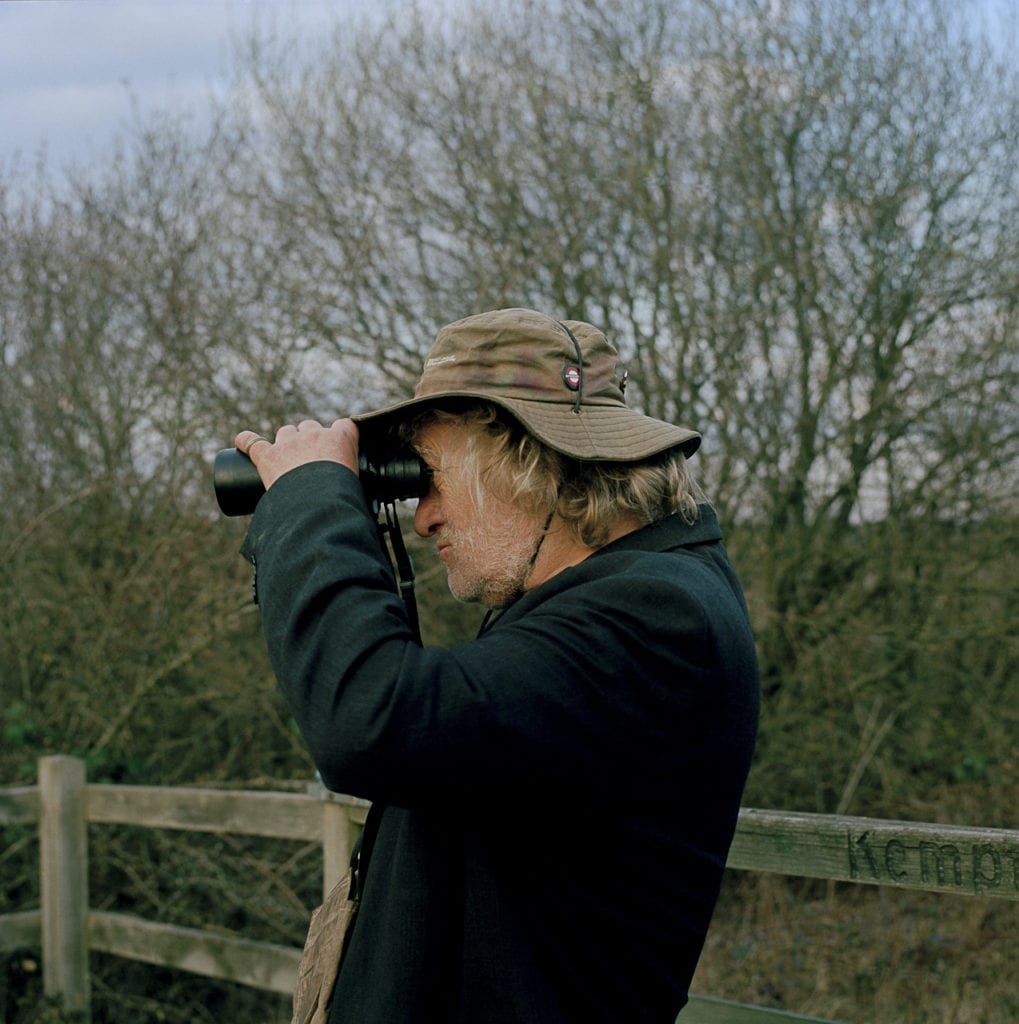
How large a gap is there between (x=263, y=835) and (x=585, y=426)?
12.1 feet

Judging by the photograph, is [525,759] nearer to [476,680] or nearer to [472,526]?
[476,680]

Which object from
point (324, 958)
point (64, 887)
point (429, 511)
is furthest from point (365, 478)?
point (64, 887)

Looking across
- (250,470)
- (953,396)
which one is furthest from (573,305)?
(250,470)

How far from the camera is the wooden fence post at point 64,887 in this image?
4.95m

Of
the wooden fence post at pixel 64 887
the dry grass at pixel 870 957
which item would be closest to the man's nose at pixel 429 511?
the wooden fence post at pixel 64 887

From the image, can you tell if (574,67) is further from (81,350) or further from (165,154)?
(81,350)

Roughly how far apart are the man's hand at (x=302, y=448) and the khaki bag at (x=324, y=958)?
1.82ft

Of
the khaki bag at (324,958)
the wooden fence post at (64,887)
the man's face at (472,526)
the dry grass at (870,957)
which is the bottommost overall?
the dry grass at (870,957)

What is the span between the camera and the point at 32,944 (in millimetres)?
5039

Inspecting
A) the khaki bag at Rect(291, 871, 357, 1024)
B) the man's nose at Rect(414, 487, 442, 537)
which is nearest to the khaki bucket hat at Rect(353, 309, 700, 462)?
the man's nose at Rect(414, 487, 442, 537)

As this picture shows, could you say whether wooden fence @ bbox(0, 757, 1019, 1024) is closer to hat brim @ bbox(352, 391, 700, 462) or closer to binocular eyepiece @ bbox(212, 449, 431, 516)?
hat brim @ bbox(352, 391, 700, 462)

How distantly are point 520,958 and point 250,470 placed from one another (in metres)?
0.68

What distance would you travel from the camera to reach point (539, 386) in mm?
1552

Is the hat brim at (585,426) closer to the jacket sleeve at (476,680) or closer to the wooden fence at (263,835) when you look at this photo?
the jacket sleeve at (476,680)
